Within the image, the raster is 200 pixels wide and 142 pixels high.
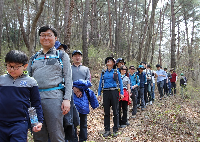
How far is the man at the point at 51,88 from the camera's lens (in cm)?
265

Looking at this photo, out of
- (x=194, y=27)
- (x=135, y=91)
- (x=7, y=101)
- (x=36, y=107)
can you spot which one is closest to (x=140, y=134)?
(x=135, y=91)

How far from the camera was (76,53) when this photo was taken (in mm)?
4492

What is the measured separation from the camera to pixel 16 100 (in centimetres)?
224

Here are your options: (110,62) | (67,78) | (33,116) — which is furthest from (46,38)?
(110,62)

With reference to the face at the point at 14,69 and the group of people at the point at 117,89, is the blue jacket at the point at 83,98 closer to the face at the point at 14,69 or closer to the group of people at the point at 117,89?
the group of people at the point at 117,89

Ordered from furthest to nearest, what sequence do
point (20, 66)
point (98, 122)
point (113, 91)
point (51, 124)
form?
point (98, 122), point (113, 91), point (51, 124), point (20, 66)

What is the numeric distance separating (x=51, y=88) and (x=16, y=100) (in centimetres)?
58

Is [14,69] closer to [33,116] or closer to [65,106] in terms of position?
[33,116]

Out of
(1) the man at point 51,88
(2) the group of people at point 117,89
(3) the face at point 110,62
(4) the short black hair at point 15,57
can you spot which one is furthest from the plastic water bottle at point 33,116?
(3) the face at point 110,62

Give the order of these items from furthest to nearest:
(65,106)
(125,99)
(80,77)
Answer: (125,99) → (80,77) → (65,106)

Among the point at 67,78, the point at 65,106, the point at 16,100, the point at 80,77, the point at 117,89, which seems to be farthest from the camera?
the point at 117,89

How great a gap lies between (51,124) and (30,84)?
725mm

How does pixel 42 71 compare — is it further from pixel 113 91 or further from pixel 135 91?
pixel 135 91

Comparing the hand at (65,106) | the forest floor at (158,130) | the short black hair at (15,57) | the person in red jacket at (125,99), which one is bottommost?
the forest floor at (158,130)
